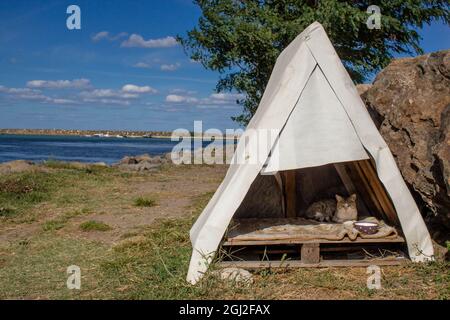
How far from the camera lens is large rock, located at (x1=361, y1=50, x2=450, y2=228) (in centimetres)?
547

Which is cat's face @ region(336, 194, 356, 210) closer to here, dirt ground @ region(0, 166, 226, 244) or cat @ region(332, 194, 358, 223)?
cat @ region(332, 194, 358, 223)

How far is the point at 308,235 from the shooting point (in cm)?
554

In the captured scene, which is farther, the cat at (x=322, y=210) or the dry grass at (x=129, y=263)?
the cat at (x=322, y=210)

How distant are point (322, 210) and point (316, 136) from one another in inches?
61.3

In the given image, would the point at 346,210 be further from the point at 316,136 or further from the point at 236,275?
the point at 236,275

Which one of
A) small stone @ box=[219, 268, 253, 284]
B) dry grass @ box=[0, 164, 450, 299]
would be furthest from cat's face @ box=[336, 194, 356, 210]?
small stone @ box=[219, 268, 253, 284]

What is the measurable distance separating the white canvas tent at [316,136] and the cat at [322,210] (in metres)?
1.25

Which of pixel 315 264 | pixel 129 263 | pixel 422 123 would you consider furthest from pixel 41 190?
pixel 422 123

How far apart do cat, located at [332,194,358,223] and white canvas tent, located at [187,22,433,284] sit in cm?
93

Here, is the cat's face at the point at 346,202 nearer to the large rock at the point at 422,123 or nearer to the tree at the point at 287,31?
the large rock at the point at 422,123

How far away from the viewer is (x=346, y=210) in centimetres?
619

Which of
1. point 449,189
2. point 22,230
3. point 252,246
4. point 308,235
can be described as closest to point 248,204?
point 252,246

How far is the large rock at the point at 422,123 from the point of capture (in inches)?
215

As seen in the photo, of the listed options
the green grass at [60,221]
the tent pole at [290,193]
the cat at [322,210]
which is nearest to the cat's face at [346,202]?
the cat at [322,210]
